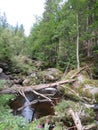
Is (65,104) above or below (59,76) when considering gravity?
above

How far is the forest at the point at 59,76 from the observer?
23.6 ft

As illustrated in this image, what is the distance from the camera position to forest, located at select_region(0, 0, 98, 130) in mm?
7195

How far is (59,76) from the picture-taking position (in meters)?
18.0

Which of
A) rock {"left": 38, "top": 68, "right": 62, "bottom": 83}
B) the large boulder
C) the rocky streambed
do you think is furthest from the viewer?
rock {"left": 38, "top": 68, "right": 62, "bottom": 83}

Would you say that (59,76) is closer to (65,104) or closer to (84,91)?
(84,91)

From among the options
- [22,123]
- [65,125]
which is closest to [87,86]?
[65,125]

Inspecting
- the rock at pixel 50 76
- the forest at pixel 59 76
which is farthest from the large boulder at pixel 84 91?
the rock at pixel 50 76

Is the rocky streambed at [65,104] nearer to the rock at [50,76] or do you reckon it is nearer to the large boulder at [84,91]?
the large boulder at [84,91]

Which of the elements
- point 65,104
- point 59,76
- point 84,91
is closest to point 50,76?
point 59,76

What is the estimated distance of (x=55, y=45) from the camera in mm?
23797

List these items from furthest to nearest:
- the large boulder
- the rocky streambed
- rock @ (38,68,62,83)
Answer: rock @ (38,68,62,83) < the large boulder < the rocky streambed

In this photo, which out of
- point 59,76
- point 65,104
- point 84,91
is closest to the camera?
point 65,104

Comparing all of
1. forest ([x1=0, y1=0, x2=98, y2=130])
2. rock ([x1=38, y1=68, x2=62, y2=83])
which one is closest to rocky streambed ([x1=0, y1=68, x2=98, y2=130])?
forest ([x1=0, y1=0, x2=98, y2=130])

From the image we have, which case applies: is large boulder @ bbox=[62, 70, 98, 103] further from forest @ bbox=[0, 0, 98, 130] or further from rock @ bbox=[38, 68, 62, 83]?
rock @ bbox=[38, 68, 62, 83]
